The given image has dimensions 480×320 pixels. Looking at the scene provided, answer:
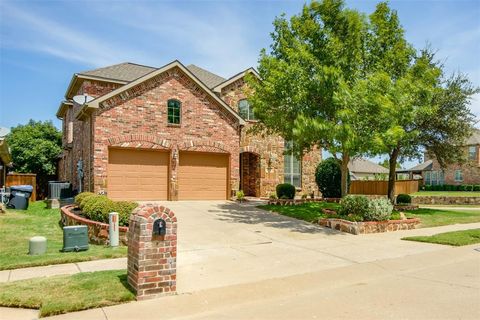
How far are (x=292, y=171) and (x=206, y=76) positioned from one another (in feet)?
28.4

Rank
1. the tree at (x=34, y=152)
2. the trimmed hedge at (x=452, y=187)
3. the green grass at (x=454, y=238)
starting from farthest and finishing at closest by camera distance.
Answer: the trimmed hedge at (x=452, y=187) < the tree at (x=34, y=152) < the green grass at (x=454, y=238)

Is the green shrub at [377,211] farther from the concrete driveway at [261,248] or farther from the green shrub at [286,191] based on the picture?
the green shrub at [286,191]

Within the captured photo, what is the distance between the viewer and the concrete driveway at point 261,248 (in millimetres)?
7246

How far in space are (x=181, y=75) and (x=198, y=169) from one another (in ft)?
16.1

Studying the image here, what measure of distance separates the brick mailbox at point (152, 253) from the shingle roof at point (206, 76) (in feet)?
61.0

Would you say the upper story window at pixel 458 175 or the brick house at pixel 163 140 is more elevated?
the brick house at pixel 163 140

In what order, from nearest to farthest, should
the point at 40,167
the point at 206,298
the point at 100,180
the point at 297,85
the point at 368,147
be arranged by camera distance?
1. the point at 206,298
2. the point at 368,147
3. the point at 297,85
4. the point at 100,180
5. the point at 40,167

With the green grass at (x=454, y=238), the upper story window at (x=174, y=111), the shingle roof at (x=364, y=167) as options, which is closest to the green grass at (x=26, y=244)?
the upper story window at (x=174, y=111)

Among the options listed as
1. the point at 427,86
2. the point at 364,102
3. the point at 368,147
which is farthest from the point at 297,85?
the point at 427,86

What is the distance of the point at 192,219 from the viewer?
13750 millimetres

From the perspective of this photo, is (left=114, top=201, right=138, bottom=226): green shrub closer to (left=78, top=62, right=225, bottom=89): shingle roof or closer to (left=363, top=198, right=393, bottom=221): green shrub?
(left=363, top=198, right=393, bottom=221): green shrub

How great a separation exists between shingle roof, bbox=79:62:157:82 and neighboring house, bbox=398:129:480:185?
28.8 m

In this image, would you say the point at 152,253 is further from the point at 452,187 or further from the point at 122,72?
the point at 452,187

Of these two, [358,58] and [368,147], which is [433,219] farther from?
[358,58]
